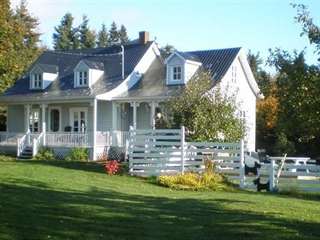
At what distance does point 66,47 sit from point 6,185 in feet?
240

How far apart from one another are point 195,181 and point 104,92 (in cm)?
1662

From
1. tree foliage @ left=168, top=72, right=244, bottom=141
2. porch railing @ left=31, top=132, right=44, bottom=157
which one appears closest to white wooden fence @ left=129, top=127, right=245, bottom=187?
tree foliage @ left=168, top=72, right=244, bottom=141

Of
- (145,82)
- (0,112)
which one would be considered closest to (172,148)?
(145,82)

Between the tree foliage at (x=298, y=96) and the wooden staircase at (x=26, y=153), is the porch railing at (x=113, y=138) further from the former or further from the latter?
the tree foliage at (x=298, y=96)

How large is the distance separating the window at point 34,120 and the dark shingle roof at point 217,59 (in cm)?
1104

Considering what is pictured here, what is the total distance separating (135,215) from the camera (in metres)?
10.9

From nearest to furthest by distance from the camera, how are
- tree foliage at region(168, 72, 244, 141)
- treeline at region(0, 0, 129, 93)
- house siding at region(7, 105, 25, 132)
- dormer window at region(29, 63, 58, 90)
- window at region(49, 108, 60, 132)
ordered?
tree foliage at region(168, 72, 244, 141), treeline at region(0, 0, 129, 93), dormer window at region(29, 63, 58, 90), window at region(49, 108, 60, 132), house siding at region(7, 105, 25, 132)

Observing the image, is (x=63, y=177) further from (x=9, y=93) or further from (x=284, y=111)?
(x=9, y=93)

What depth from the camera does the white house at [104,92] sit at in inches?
1351

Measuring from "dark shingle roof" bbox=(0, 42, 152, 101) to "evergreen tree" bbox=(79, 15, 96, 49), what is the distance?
4523 centimetres

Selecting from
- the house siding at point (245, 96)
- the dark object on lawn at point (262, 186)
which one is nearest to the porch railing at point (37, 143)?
the house siding at point (245, 96)

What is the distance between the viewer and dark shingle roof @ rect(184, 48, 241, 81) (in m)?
34.8

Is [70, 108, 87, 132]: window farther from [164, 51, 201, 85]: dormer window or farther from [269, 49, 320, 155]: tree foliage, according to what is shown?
[269, 49, 320, 155]: tree foliage

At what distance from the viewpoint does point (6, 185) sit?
1464cm
